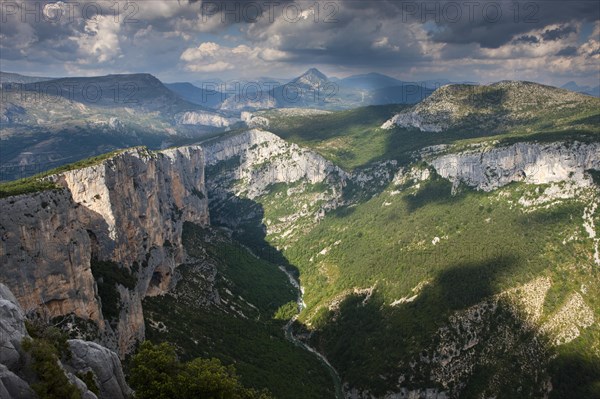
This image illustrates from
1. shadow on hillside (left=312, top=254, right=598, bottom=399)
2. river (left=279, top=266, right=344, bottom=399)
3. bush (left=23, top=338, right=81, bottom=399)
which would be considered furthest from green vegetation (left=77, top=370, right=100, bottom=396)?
shadow on hillside (left=312, top=254, right=598, bottom=399)

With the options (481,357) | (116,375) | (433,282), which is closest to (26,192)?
(116,375)

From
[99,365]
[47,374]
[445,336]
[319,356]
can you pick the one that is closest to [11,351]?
[47,374]

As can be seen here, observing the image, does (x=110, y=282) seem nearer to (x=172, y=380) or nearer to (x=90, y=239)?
(x=90, y=239)

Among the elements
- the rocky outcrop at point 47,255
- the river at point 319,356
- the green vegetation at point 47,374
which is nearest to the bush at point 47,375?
the green vegetation at point 47,374

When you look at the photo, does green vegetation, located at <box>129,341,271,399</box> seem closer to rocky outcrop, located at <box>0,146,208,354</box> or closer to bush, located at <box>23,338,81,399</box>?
Result: bush, located at <box>23,338,81,399</box>

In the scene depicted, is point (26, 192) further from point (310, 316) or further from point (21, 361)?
point (310, 316)

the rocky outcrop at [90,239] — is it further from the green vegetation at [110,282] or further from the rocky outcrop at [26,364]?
the rocky outcrop at [26,364]
